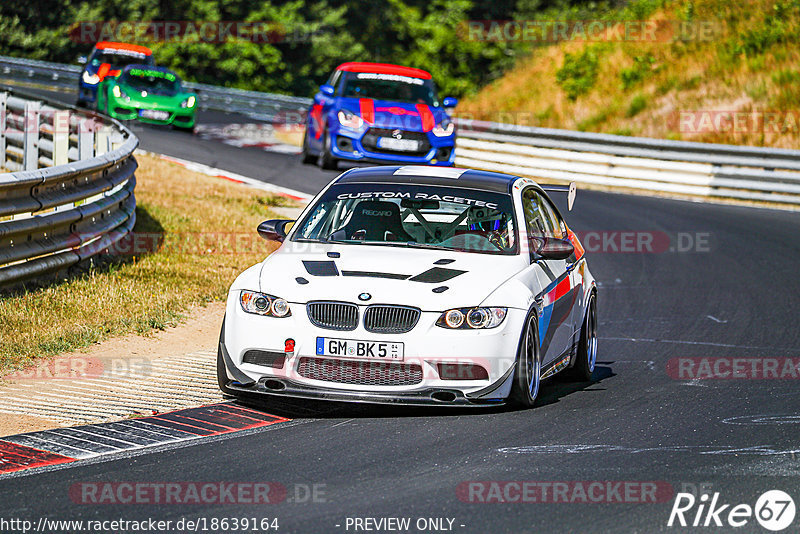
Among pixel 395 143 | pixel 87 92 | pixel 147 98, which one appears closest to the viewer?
pixel 395 143

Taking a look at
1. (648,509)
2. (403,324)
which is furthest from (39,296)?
(648,509)

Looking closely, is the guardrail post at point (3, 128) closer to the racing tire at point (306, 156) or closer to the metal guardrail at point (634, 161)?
the racing tire at point (306, 156)

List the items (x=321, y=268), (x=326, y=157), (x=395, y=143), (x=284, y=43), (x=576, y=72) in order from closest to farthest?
(x=321, y=268), (x=395, y=143), (x=326, y=157), (x=576, y=72), (x=284, y=43)

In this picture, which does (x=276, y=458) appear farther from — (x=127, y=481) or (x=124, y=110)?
(x=124, y=110)

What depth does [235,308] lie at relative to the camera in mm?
7770

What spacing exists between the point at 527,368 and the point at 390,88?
15.3 meters

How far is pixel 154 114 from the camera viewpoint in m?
28.9

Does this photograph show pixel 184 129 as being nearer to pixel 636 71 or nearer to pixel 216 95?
pixel 216 95

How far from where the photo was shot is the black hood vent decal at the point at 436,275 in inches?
302

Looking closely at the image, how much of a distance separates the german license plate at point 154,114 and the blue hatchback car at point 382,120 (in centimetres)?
712

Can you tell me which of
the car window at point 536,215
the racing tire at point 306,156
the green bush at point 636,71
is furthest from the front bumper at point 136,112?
the car window at point 536,215

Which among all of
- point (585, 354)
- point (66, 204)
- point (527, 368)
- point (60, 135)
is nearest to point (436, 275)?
point (527, 368)

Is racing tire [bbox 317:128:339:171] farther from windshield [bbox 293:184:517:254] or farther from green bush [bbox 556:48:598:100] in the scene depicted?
green bush [bbox 556:48:598:100]

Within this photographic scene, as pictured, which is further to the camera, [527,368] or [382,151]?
[382,151]
